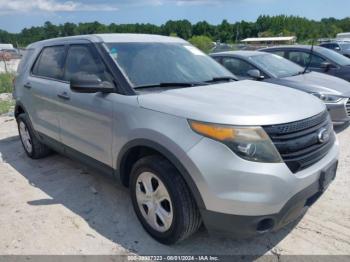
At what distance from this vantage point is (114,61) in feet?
11.0

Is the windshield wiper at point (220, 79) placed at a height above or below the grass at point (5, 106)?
above

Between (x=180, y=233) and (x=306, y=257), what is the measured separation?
1044 millimetres

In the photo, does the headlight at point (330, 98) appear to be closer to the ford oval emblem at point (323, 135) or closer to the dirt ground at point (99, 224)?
the dirt ground at point (99, 224)

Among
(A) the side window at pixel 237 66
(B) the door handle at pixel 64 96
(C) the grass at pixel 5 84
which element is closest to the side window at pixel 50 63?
(B) the door handle at pixel 64 96

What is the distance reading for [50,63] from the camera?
4480 mm

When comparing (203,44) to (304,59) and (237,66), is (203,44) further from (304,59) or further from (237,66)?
(237,66)

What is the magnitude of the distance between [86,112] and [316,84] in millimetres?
4568

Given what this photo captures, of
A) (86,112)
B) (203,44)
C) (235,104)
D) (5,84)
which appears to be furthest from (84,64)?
(203,44)

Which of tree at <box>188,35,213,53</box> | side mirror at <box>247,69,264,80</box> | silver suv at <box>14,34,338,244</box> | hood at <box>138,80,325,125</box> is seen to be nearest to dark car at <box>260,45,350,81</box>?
side mirror at <box>247,69,264,80</box>

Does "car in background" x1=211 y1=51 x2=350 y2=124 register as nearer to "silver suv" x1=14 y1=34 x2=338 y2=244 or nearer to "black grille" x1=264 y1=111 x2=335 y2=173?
"silver suv" x1=14 y1=34 x2=338 y2=244

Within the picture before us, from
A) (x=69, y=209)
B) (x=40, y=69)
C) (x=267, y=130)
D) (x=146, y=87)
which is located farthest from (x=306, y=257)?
(x=40, y=69)

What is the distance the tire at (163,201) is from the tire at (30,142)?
2.55 metres

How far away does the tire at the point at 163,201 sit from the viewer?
2682mm

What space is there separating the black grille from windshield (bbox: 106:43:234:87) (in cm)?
123
